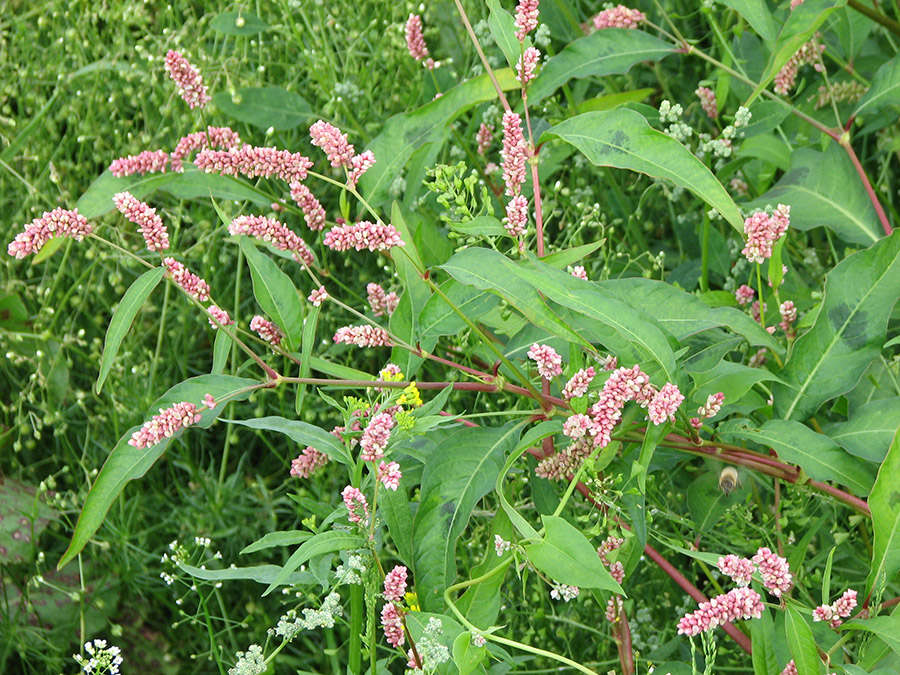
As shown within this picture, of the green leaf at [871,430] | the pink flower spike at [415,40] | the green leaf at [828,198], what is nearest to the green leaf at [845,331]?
the green leaf at [871,430]

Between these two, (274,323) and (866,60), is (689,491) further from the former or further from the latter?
(866,60)

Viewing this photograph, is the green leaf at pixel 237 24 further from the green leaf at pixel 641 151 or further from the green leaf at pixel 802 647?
the green leaf at pixel 802 647

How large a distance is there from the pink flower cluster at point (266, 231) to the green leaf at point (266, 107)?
2.18 feet

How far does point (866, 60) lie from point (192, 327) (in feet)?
4.49

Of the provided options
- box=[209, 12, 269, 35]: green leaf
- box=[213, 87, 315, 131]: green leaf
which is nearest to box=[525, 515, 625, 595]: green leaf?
box=[213, 87, 315, 131]: green leaf

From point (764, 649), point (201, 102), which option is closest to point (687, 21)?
point (201, 102)

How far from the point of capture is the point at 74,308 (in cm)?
205

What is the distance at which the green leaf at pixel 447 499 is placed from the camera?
972mm

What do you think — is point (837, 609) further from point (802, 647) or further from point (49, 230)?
point (49, 230)

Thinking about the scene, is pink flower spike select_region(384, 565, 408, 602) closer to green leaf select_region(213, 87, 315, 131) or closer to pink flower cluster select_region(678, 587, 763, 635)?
pink flower cluster select_region(678, 587, 763, 635)

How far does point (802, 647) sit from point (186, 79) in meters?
1.04

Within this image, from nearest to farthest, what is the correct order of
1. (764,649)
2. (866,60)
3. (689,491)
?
(764,649) → (689,491) → (866,60)

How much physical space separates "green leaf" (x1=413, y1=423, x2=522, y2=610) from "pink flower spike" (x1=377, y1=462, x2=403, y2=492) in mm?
55

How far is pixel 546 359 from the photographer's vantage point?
3.21 ft
